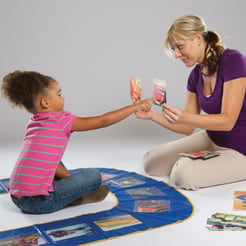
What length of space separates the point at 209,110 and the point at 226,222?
124cm

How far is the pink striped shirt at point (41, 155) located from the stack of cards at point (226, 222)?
1.09m

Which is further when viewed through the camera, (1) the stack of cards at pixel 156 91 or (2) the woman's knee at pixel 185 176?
(2) the woman's knee at pixel 185 176

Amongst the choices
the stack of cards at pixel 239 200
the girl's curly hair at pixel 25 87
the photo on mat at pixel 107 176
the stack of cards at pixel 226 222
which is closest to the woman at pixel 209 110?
the stack of cards at pixel 239 200

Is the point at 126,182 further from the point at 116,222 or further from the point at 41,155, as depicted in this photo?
the point at 41,155

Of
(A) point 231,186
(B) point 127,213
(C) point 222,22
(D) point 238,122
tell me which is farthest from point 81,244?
(C) point 222,22

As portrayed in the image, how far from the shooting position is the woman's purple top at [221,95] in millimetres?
4039

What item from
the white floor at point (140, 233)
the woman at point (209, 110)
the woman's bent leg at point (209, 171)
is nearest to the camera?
the white floor at point (140, 233)

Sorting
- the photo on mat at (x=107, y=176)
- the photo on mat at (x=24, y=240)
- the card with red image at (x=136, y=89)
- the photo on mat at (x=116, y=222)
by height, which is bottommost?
the photo on mat at (x=107, y=176)

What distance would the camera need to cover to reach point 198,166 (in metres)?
4.16

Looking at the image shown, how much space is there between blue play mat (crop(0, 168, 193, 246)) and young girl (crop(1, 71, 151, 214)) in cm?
23

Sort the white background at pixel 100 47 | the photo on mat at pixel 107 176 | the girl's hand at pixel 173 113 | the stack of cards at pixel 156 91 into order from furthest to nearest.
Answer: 1. the white background at pixel 100 47
2. the photo on mat at pixel 107 176
3. the stack of cards at pixel 156 91
4. the girl's hand at pixel 173 113

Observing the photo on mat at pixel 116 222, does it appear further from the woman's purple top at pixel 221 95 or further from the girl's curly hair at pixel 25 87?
the woman's purple top at pixel 221 95

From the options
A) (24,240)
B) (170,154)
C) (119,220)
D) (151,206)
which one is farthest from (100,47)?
(24,240)

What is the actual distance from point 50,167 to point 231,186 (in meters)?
1.52
